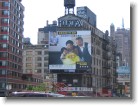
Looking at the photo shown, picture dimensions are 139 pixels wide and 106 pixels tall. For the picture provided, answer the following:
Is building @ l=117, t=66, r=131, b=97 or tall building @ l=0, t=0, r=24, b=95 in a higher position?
tall building @ l=0, t=0, r=24, b=95

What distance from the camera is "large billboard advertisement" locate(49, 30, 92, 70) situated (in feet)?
13.6

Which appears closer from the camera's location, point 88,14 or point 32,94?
point 32,94

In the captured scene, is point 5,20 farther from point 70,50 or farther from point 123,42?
point 123,42

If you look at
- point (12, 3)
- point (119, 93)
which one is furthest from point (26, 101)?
point (12, 3)

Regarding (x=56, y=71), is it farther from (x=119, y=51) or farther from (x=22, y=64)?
(x=119, y=51)

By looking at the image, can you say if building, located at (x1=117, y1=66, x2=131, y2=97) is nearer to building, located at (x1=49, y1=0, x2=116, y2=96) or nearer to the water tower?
building, located at (x1=49, y1=0, x2=116, y2=96)

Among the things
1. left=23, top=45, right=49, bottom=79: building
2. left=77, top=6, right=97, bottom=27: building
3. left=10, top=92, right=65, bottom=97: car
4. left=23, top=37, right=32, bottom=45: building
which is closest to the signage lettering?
left=77, top=6, right=97, bottom=27: building

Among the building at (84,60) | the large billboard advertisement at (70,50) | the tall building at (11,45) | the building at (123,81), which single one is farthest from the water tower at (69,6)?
the building at (123,81)

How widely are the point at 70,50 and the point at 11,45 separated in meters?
0.74

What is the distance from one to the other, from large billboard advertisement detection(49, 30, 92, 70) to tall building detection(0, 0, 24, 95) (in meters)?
0.41

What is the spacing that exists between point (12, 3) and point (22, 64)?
0.77 metres

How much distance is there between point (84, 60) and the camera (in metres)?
4.24

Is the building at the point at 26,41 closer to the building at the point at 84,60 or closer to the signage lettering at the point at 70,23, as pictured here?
the building at the point at 84,60

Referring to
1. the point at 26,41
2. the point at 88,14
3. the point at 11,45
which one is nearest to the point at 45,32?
the point at 26,41
